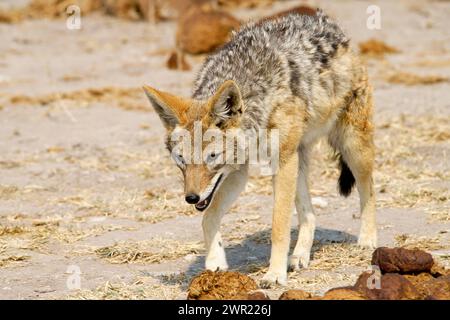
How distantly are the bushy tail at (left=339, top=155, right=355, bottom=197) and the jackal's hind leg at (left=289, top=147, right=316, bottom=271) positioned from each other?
0.46m

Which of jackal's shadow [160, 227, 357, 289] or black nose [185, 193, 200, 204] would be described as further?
jackal's shadow [160, 227, 357, 289]

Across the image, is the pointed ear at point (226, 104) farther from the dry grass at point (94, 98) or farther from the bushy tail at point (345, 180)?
the dry grass at point (94, 98)

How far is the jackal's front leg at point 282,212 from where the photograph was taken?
6.36 metres

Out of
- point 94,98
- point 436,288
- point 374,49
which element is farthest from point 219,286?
point 374,49

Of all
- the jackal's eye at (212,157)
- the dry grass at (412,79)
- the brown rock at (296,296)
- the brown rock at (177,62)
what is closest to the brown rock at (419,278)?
the brown rock at (296,296)

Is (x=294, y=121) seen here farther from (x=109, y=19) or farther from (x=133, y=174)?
(x=109, y=19)

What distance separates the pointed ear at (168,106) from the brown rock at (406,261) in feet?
5.37

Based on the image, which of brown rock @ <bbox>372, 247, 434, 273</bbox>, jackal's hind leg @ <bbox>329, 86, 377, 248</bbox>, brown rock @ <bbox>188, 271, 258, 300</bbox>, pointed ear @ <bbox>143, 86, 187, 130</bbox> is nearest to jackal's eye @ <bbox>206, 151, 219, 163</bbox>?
pointed ear @ <bbox>143, 86, 187, 130</bbox>

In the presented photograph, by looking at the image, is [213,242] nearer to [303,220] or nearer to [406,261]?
[303,220]

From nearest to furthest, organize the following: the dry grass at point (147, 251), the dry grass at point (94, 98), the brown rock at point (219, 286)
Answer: the brown rock at point (219, 286)
the dry grass at point (147, 251)
the dry grass at point (94, 98)

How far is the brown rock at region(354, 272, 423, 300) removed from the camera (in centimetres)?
503

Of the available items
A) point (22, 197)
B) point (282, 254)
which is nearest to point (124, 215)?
point (22, 197)

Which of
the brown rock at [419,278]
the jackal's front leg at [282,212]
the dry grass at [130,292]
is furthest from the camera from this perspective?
the jackal's front leg at [282,212]

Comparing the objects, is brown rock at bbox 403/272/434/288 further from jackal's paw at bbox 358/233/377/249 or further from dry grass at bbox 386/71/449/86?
dry grass at bbox 386/71/449/86
